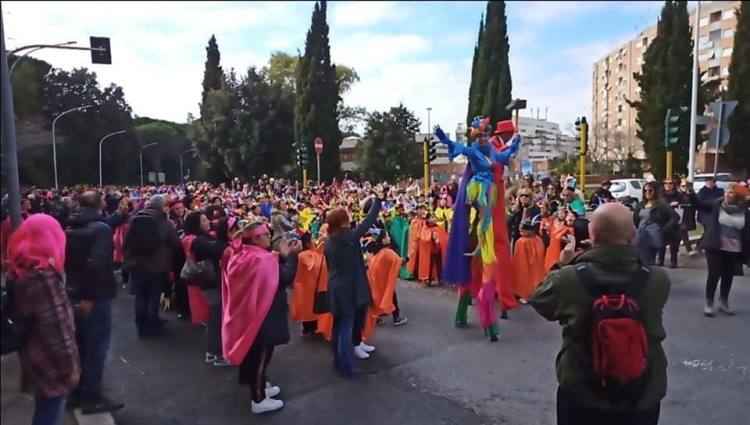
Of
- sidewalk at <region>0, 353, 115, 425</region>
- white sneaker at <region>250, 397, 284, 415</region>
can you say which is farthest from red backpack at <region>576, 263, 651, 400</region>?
white sneaker at <region>250, 397, 284, 415</region>

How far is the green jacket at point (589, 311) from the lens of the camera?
105 inches

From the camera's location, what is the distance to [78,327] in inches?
179

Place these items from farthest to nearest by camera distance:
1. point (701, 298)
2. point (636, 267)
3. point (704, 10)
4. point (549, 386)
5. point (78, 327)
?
point (704, 10), point (701, 298), point (549, 386), point (78, 327), point (636, 267)

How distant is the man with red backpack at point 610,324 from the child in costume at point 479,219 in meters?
3.76

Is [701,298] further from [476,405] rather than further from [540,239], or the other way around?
[476,405]

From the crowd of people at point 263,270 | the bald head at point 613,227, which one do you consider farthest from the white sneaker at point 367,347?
the bald head at point 613,227

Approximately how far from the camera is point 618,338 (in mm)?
2527

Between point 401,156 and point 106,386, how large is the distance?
3021 centimetres

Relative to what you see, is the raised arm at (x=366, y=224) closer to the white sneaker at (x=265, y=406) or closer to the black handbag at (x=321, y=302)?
the black handbag at (x=321, y=302)

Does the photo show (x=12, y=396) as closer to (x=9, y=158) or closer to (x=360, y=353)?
(x=9, y=158)

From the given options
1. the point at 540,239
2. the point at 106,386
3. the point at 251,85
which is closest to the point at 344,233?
the point at 106,386

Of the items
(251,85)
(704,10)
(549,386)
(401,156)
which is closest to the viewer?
(549,386)

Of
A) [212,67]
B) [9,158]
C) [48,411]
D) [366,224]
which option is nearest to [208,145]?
[212,67]

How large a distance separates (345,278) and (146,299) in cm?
325
